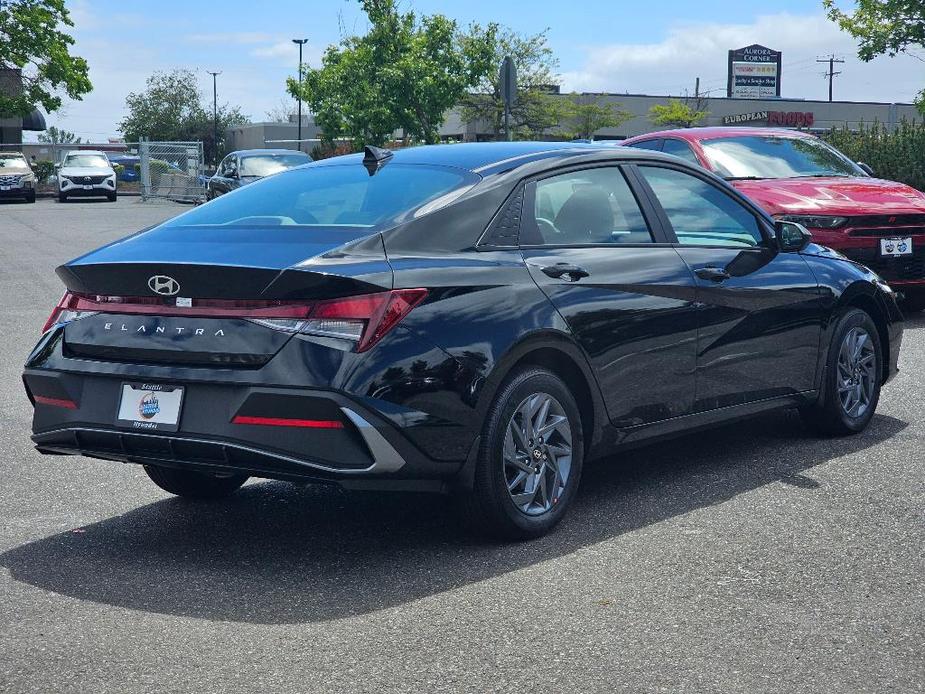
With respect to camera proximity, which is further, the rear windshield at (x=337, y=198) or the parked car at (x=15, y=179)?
the parked car at (x=15, y=179)

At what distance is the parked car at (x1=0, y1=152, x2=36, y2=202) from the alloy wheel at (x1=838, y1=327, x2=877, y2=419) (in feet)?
119

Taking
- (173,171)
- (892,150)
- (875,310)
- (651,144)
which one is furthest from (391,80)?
(875,310)

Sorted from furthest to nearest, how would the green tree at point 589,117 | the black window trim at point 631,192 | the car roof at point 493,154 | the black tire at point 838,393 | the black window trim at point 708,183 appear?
1. the green tree at point 589,117
2. the black tire at point 838,393
3. the black window trim at point 708,183
4. the car roof at point 493,154
5. the black window trim at point 631,192

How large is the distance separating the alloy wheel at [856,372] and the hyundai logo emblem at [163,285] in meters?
3.73

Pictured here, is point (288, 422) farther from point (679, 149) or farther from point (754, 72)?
point (754, 72)

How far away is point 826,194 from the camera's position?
37.1ft

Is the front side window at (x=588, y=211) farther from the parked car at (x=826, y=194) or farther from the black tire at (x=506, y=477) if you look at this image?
the parked car at (x=826, y=194)

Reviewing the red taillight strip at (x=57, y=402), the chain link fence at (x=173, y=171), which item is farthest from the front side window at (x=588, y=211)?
the chain link fence at (x=173, y=171)

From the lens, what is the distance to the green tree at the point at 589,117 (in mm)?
73562

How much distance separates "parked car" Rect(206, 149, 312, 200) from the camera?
26.8m

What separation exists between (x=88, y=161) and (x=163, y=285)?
129ft

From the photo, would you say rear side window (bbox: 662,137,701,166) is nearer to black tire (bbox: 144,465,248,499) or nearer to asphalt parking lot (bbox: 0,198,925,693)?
asphalt parking lot (bbox: 0,198,925,693)

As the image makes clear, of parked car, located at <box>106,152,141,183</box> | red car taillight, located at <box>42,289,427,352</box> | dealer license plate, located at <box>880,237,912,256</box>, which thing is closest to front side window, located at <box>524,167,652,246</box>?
red car taillight, located at <box>42,289,427,352</box>

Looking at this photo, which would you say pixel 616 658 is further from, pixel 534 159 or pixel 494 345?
pixel 534 159
